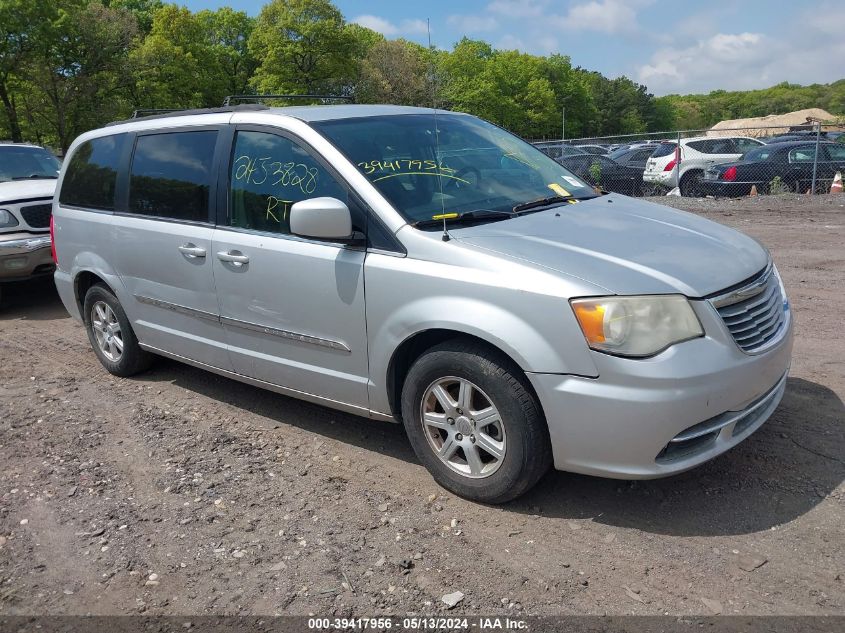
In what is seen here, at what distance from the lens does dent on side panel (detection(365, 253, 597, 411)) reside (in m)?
3.06

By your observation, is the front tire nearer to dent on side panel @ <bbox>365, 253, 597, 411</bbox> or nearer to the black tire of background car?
dent on side panel @ <bbox>365, 253, 597, 411</bbox>

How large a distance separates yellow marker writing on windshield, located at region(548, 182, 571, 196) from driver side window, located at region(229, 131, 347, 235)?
4.25 ft

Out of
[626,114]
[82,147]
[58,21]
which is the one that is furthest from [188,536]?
[626,114]

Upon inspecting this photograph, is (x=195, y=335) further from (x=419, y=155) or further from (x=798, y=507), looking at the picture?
(x=798, y=507)

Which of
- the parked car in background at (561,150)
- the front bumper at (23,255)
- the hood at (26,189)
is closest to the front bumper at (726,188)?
the parked car in background at (561,150)

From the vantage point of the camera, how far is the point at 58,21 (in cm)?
3000

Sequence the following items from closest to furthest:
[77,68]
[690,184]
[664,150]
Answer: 1. [690,184]
2. [664,150]
3. [77,68]

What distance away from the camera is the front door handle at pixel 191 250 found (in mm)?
4395

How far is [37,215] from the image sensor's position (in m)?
8.30

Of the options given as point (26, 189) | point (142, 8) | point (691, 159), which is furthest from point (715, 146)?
point (142, 8)

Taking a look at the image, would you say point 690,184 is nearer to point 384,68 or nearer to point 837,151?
point 837,151

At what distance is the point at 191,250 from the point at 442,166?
1617mm

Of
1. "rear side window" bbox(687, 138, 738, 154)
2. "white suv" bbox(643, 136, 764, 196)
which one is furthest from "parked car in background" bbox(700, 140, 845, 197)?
"rear side window" bbox(687, 138, 738, 154)

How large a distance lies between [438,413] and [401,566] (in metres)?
0.77
